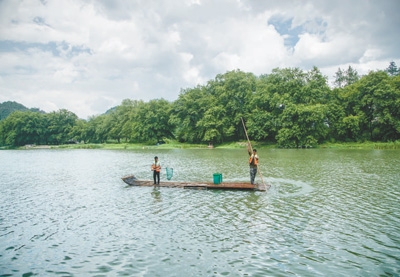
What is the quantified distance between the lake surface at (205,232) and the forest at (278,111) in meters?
49.5

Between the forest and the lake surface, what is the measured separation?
4950 centimetres

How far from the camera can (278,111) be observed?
73312 mm

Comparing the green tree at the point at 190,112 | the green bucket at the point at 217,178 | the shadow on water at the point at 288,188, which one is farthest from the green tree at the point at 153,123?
the green bucket at the point at 217,178

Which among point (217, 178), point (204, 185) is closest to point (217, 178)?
point (217, 178)

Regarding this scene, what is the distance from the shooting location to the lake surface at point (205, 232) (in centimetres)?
823

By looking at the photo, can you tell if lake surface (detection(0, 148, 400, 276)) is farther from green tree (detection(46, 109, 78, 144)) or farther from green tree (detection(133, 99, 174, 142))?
green tree (detection(46, 109, 78, 144))

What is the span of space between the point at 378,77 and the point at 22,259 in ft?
250

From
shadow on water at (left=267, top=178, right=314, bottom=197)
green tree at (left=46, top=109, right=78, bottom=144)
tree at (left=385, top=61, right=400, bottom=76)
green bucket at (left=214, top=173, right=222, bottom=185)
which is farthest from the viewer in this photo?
tree at (left=385, top=61, right=400, bottom=76)

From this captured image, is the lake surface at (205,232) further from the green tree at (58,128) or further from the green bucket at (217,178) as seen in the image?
the green tree at (58,128)

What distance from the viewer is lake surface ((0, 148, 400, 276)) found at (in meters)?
8.23

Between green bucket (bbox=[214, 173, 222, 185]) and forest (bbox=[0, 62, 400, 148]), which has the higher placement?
forest (bbox=[0, 62, 400, 148])

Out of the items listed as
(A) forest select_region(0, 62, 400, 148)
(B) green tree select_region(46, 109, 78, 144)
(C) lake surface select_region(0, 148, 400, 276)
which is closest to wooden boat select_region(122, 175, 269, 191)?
(C) lake surface select_region(0, 148, 400, 276)

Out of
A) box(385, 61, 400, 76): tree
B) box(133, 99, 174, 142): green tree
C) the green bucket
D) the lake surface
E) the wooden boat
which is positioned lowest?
the lake surface

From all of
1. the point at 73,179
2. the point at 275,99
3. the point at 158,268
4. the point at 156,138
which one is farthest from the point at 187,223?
the point at 156,138
